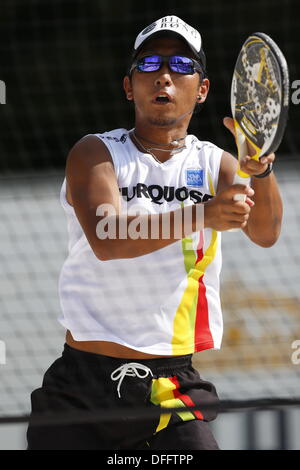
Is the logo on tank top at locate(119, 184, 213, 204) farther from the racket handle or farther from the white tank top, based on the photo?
the racket handle

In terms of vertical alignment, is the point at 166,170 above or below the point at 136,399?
above

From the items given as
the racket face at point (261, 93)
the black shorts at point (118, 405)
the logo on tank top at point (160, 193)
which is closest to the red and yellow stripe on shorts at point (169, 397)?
the black shorts at point (118, 405)

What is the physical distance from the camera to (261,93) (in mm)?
2170

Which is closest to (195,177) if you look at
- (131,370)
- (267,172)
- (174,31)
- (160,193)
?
(160,193)

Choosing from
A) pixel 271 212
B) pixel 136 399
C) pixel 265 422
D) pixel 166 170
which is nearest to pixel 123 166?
pixel 166 170

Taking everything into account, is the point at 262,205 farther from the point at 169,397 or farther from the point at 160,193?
the point at 169,397

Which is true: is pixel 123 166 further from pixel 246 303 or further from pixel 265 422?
pixel 246 303

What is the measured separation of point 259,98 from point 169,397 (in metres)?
0.77

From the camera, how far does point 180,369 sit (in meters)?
2.38

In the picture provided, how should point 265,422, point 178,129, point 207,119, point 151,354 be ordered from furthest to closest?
point 207,119 → point 265,422 → point 178,129 → point 151,354

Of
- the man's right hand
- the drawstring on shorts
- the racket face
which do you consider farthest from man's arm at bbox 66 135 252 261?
the drawstring on shorts

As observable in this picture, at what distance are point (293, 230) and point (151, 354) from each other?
2.79 metres

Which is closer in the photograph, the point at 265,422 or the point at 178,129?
the point at 178,129

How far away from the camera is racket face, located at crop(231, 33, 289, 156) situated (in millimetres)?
2047
